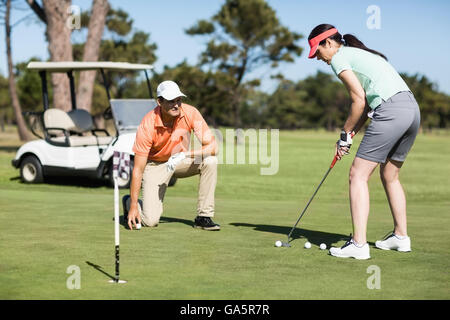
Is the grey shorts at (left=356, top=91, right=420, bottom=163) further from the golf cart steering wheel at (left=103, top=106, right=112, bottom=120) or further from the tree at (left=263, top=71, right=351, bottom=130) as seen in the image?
the tree at (left=263, top=71, right=351, bottom=130)

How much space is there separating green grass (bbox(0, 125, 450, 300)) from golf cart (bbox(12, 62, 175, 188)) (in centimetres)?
235

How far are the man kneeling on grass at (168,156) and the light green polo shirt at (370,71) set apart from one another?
1746mm

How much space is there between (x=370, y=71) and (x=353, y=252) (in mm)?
1513

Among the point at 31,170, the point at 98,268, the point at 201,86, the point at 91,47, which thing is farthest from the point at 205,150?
the point at 201,86

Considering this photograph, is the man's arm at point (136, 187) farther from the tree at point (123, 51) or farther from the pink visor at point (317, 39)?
the tree at point (123, 51)

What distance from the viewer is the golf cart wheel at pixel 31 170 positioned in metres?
13.5

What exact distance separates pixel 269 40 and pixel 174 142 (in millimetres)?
47994

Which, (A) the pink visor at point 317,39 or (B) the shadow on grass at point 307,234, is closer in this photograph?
(A) the pink visor at point 317,39

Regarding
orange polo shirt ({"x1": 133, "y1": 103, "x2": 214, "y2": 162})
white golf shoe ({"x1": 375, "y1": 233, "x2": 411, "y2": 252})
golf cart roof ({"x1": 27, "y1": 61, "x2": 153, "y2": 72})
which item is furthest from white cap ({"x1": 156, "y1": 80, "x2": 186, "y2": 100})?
golf cart roof ({"x1": 27, "y1": 61, "x2": 153, "y2": 72})

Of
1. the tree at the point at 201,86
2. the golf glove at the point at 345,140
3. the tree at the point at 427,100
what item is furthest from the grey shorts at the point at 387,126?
the tree at the point at 427,100

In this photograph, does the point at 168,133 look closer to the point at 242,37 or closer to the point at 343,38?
the point at 343,38

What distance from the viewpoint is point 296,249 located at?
19.6 feet

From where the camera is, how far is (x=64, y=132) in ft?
42.7

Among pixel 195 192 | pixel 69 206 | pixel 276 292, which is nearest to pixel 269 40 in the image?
pixel 195 192
